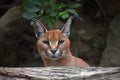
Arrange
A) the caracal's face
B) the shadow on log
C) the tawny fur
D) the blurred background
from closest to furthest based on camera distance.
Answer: the shadow on log
the caracal's face
the tawny fur
the blurred background

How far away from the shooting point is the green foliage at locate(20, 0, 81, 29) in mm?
5512

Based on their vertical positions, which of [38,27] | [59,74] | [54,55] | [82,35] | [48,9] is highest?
[59,74]

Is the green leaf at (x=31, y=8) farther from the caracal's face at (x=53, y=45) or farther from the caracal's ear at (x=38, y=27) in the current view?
the caracal's face at (x=53, y=45)

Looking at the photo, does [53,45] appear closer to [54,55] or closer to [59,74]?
[54,55]

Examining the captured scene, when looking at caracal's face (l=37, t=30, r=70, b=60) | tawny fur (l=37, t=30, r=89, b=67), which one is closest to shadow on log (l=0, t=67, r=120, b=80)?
caracal's face (l=37, t=30, r=70, b=60)

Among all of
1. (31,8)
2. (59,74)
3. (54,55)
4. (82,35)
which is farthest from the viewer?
(82,35)

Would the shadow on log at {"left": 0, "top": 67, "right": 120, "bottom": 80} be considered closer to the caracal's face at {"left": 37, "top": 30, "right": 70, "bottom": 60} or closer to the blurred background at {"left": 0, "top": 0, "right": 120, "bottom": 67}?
the caracal's face at {"left": 37, "top": 30, "right": 70, "bottom": 60}

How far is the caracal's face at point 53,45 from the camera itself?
5352 millimetres

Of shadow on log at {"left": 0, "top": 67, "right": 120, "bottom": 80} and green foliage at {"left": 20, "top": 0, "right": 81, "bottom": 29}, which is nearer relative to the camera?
shadow on log at {"left": 0, "top": 67, "right": 120, "bottom": 80}

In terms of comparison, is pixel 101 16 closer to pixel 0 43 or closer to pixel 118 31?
pixel 118 31

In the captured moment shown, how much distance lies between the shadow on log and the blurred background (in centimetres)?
332

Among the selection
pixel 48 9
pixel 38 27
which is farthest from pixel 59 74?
pixel 48 9

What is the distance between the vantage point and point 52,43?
5.40 metres

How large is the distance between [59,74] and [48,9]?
1.76 meters
